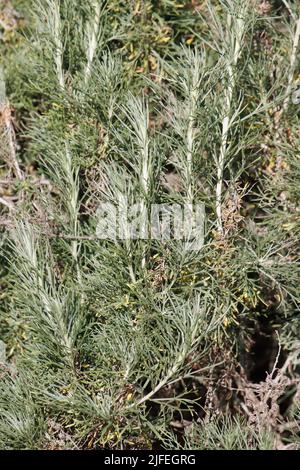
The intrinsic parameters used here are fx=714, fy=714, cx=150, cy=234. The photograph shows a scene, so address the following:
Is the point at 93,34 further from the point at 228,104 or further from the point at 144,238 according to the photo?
the point at 144,238

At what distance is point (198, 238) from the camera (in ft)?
8.22

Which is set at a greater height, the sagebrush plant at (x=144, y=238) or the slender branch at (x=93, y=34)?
the slender branch at (x=93, y=34)

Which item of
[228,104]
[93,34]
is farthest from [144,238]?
[93,34]

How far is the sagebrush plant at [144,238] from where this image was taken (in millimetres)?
2418

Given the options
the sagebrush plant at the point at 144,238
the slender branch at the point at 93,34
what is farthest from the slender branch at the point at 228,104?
the slender branch at the point at 93,34

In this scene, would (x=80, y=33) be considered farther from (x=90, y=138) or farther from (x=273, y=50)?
(x=273, y=50)

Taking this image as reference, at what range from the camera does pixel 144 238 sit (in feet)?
8.07

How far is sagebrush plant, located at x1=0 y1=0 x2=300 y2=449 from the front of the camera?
95.2 inches

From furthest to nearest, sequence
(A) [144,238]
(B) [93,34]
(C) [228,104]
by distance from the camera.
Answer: (B) [93,34], (C) [228,104], (A) [144,238]

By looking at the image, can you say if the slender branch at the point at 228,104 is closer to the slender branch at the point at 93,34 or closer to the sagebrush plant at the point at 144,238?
the sagebrush plant at the point at 144,238

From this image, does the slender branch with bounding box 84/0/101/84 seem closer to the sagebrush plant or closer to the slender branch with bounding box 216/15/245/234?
the sagebrush plant

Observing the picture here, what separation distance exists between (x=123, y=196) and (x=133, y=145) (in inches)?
8.9

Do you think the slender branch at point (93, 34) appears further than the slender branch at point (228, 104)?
Yes
